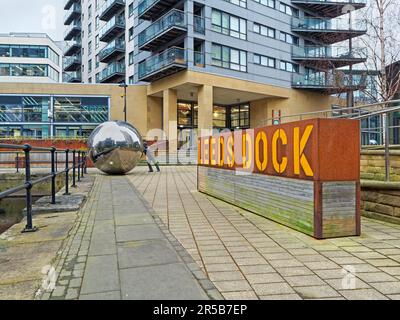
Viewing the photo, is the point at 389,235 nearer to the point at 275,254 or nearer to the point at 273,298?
the point at 275,254

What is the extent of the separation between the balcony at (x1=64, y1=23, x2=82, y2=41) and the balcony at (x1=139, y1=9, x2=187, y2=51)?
3145 centimetres

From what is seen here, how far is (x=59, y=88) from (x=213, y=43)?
17.8 m

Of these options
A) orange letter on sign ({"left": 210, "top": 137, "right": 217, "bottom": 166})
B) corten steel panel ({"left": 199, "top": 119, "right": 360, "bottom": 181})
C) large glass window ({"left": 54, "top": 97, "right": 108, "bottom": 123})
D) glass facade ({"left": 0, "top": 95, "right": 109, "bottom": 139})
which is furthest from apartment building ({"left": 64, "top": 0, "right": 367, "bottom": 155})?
corten steel panel ({"left": 199, "top": 119, "right": 360, "bottom": 181})

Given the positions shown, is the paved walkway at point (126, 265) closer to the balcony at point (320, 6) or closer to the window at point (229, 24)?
the window at point (229, 24)

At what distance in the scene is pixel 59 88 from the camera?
3781 cm

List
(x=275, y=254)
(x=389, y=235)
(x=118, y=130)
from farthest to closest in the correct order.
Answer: (x=118, y=130) < (x=389, y=235) < (x=275, y=254)

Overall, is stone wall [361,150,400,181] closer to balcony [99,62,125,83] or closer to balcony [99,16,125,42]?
balcony [99,62,125,83]

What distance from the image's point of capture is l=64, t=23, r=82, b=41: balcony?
60.7 metres

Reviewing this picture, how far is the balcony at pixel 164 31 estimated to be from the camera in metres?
29.9

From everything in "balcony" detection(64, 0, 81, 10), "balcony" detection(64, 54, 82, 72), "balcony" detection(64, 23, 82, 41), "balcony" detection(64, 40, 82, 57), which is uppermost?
"balcony" detection(64, 0, 81, 10)

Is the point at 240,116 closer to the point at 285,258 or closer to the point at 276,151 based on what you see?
the point at 276,151

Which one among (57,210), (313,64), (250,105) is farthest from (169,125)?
(57,210)

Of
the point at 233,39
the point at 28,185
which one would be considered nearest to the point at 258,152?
the point at 28,185

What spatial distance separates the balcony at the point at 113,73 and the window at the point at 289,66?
773 inches
